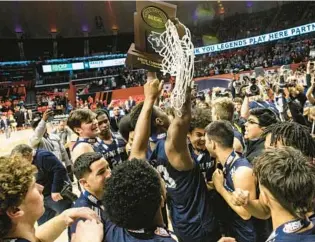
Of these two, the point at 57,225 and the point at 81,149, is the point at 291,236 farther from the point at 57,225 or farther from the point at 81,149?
the point at 81,149

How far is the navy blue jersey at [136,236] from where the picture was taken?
1534mm

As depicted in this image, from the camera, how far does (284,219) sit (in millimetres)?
1591

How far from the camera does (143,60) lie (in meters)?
2.18

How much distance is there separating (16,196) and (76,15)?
31.4 m

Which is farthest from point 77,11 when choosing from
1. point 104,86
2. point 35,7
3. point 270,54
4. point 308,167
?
point 308,167

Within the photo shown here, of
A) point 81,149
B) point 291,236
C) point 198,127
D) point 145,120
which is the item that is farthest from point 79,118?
point 291,236

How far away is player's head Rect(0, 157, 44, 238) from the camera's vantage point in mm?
1590

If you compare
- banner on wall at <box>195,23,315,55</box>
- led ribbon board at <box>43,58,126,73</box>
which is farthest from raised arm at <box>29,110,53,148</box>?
led ribbon board at <box>43,58,126,73</box>

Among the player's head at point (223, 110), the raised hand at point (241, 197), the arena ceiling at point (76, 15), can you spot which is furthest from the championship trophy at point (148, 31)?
the arena ceiling at point (76, 15)

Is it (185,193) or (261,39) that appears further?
(261,39)

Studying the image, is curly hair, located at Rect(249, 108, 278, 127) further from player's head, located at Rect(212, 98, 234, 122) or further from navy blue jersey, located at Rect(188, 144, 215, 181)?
navy blue jersey, located at Rect(188, 144, 215, 181)

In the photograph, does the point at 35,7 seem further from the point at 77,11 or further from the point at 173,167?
the point at 173,167

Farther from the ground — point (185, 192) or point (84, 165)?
point (84, 165)

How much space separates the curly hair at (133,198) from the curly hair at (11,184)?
0.37 meters
